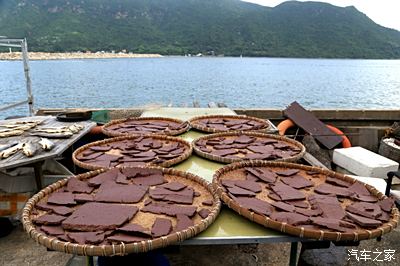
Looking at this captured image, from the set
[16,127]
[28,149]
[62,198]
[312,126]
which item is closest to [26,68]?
[16,127]


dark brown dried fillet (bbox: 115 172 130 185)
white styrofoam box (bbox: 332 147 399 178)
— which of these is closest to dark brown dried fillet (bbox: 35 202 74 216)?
dark brown dried fillet (bbox: 115 172 130 185)

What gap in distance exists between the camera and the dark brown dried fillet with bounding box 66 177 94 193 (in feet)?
8.61

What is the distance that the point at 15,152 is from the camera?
3.46m

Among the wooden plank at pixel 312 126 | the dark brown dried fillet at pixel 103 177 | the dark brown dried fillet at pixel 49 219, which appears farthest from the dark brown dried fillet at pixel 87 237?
the wooden plank at pixel 312 126

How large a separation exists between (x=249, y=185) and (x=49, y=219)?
1575 millimetres

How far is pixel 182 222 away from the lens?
218 centimetres

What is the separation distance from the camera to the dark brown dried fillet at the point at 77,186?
2.62 metres

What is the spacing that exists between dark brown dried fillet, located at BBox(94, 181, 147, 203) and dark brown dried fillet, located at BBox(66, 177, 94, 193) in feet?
0.36

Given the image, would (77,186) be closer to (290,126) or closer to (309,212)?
(309,212)

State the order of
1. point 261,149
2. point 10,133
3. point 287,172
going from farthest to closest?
point 10,133 < point 261,149 < point 287,172

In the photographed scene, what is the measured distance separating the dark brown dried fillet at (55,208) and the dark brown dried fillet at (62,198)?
0.05m

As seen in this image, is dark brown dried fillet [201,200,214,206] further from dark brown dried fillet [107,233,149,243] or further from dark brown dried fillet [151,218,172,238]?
dark brown dried fillet [107,233,149,243]

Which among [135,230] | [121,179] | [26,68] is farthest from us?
[26,68]

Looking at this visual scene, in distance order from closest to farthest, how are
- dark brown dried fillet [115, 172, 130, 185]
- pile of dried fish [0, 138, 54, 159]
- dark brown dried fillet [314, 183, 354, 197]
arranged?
1. dark brown dried fillet [314, 183, 354, 197]
2. dark brown dried fillet [115, 172, 130, 185]
3. pile of dried fish [0, 138, 54, 159]
